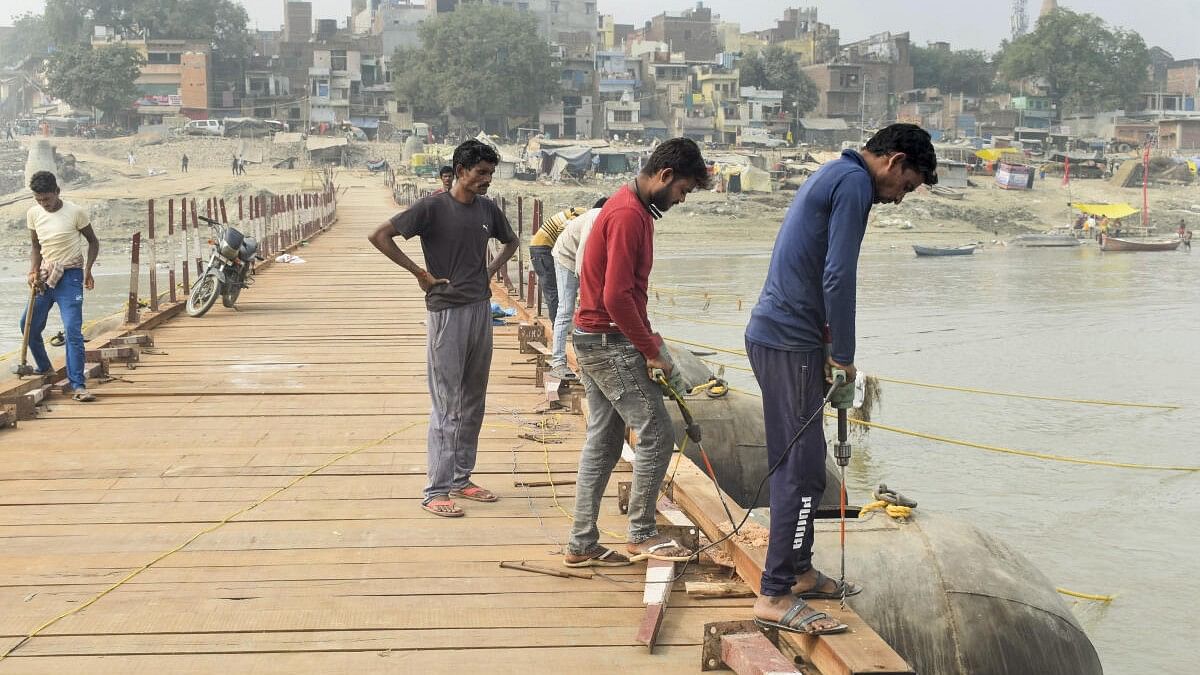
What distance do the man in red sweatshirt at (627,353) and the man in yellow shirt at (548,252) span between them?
5.28m


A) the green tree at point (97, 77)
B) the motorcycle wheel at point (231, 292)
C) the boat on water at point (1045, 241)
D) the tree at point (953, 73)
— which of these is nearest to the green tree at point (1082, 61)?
the tree at point (953, 73)

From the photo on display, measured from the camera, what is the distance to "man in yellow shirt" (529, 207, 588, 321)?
10461 mm

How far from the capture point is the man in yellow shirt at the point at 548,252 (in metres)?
10.5

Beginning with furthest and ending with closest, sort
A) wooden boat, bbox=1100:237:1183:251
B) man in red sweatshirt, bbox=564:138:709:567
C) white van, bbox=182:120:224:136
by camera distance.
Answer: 1. white van, bbox=182:120:224:136
2. wooden boat, bbox=1100:237:1183:251
3. man in red sweatshirt, bbox=564:138:709:567

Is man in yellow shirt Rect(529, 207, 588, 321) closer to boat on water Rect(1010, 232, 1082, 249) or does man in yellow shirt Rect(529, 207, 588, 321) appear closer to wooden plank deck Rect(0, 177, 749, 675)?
wooden plank deck Rect(0, 177, 749, 675)

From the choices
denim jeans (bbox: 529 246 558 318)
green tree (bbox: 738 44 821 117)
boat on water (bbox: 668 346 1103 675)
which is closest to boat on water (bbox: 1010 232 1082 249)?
denim jeans (bbox: 529 246 558 318)

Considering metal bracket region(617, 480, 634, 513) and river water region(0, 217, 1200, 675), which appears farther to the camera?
river water region(0, 217, 1200, 675)

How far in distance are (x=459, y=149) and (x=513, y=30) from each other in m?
87.6

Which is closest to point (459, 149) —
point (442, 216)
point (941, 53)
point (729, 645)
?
point (442, 216)

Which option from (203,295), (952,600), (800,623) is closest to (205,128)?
(203,295)

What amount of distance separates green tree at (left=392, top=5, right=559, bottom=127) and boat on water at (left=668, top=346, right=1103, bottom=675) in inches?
3309

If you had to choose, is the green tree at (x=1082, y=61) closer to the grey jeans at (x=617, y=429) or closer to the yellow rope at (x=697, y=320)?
the yellow rope at (x=697, y=320)

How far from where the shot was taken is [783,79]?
100375 mm

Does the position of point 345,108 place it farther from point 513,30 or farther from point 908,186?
point 908,186
